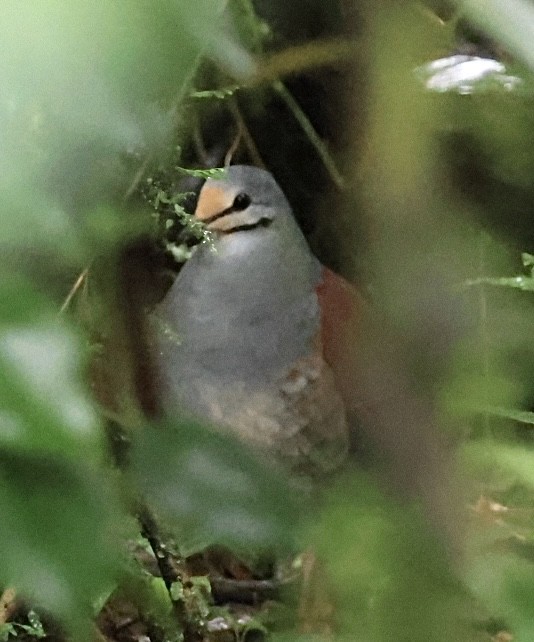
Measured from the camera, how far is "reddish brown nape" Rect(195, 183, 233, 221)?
0.62 meters

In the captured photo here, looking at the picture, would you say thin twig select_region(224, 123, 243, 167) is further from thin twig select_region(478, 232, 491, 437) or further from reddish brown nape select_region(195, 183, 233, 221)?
thin twig select_region(478, 232, 491, 437)

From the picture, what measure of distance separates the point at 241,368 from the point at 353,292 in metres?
0.09

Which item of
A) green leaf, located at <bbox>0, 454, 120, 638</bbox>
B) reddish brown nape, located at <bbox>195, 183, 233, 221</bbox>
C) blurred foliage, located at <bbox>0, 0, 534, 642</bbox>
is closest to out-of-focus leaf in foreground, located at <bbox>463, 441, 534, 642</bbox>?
blurred foliage, located at <bbox>0, 0, 534, 642</bbox>

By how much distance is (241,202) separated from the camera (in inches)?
26.4

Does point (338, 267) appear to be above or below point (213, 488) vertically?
below

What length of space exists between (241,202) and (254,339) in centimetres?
12

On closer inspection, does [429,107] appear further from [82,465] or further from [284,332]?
[82,465]

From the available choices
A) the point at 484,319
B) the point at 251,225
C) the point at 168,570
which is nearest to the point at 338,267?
the point at 251,225

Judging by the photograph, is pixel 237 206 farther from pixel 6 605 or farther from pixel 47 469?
pixel 47 469

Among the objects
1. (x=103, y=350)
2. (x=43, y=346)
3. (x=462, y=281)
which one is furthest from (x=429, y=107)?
(x=43, y=346)

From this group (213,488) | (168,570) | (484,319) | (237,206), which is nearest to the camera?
(213,488)

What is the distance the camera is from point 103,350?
381mm

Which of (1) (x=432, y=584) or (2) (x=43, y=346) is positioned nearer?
(2) (x=43, y=346)

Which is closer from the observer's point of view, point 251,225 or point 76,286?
point 76,286
